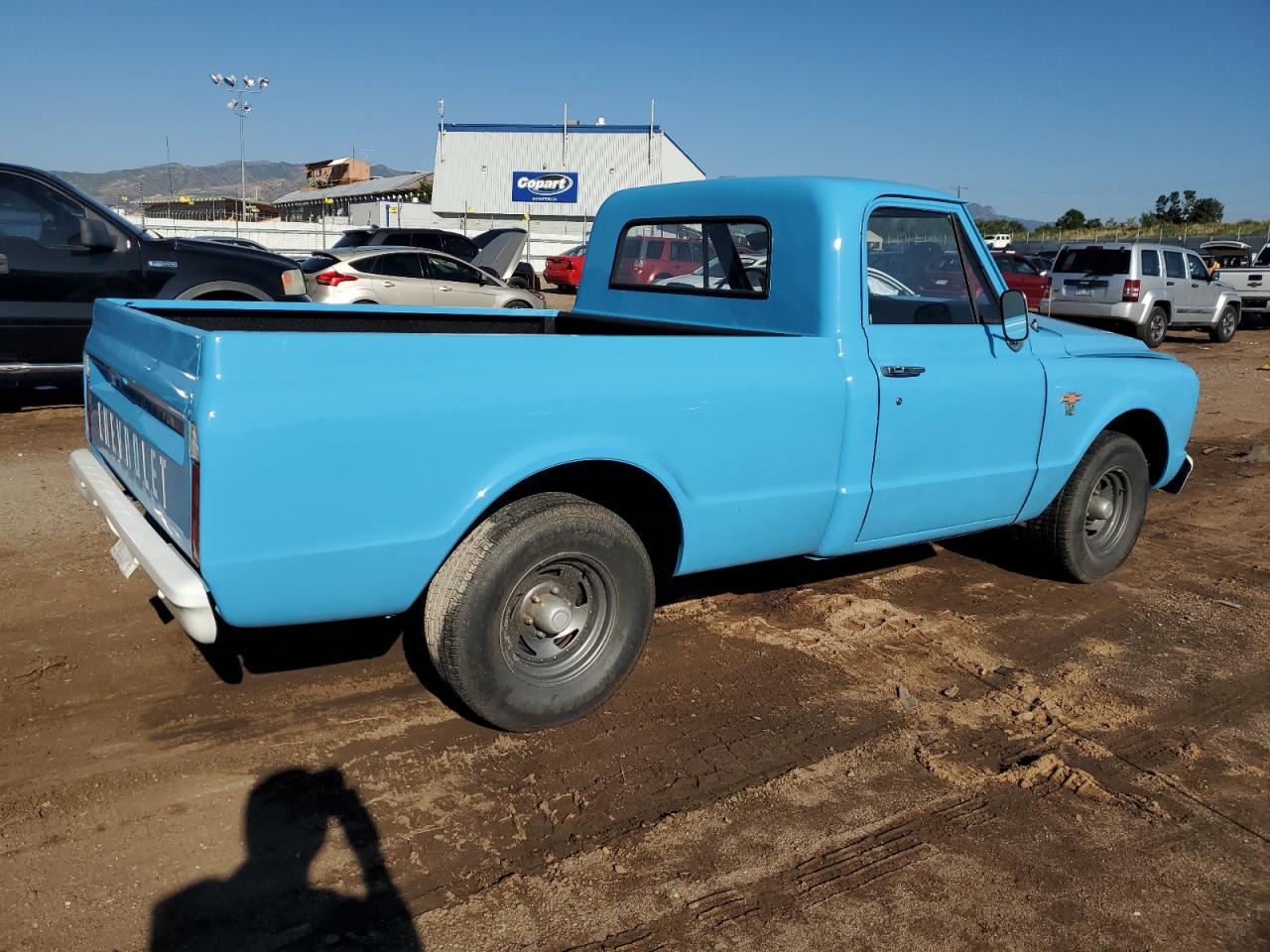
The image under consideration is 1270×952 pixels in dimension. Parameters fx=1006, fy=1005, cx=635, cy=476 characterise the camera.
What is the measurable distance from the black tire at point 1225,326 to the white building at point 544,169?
1257 inches

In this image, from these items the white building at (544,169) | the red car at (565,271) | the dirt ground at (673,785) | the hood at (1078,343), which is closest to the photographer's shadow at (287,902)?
the dirt ground at (673,785)

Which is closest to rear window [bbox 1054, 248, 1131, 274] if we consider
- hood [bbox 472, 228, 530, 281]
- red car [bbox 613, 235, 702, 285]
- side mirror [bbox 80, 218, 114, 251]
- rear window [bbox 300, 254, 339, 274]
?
hood [bbox 472, 228, 530, 281]

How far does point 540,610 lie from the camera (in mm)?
3449

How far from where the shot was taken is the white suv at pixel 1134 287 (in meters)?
16.9

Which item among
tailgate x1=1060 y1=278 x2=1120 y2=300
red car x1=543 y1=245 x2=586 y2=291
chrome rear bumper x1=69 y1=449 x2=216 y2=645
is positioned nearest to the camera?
chrome rear bumper x1=69 y1=449 x2=216 y2=645

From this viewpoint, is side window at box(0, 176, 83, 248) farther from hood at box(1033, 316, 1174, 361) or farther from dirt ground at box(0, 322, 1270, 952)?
hood at box(1033, 316, 1174, 361)

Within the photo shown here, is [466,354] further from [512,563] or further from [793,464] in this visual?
[793,464]

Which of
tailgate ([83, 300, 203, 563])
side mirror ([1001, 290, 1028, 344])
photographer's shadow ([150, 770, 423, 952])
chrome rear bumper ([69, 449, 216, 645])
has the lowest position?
photographer's shadow ([150, 770, 423, 952])

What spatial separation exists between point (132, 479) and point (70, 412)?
625 centimetres

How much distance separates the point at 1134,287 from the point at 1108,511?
1327 cm

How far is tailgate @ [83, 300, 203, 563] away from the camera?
2.82 m

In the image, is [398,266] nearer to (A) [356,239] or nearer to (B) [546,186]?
(A) [356,239]

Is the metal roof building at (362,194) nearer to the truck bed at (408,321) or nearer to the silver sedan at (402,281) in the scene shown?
the silver sedan at (402,281)

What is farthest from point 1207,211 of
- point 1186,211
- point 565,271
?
point 565,271
